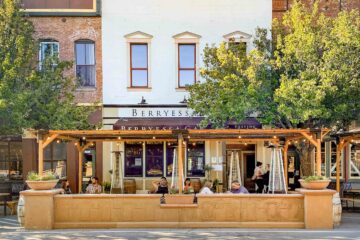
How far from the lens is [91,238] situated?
12516 millimetres

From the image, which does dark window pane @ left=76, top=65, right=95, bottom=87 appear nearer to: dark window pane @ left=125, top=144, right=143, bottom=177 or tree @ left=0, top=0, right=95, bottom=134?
tree @ left=0, top=0, right=95, bottom=134

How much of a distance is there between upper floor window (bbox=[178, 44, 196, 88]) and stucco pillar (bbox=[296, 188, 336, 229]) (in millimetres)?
10247

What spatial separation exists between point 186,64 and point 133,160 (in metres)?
5.07

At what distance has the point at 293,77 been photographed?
18.5m

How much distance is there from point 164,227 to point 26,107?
7.27m

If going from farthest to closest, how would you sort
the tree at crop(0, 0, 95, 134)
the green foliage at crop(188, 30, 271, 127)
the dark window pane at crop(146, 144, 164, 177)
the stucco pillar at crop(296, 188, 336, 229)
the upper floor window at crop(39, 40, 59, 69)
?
1. the dark window pane at crop(146, 144, 164, 177)
2. the upper floor window at crop(39, 40, 59, 69)
3. the green foliage at crop(188, 30, 271, 127)
4. the tree at crop(0, 0, 95, 134)
5. the stucco pillar at crop(296, 188, 336, 229)

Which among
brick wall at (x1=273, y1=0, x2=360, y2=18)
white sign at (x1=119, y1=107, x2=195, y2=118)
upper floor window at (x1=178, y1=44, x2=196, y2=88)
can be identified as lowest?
white sign at (x1=119, y1=107, x2=195, y2=118)

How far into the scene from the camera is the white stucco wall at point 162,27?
73.7 ft

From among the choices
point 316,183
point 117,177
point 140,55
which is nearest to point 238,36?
point 140,55

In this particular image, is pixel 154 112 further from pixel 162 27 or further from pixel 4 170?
pixel 4 170

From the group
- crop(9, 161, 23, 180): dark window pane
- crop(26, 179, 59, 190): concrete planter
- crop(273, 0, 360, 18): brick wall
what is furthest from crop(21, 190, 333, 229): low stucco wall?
crop(273, 0, 360, 18): brick wall

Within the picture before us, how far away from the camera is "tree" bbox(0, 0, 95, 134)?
17594 mm

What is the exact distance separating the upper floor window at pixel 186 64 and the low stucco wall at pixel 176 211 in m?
9.63

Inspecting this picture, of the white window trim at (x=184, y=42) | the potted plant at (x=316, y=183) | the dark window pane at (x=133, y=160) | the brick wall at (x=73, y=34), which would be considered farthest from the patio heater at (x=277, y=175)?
the brick wall at (x=73, y=34)
